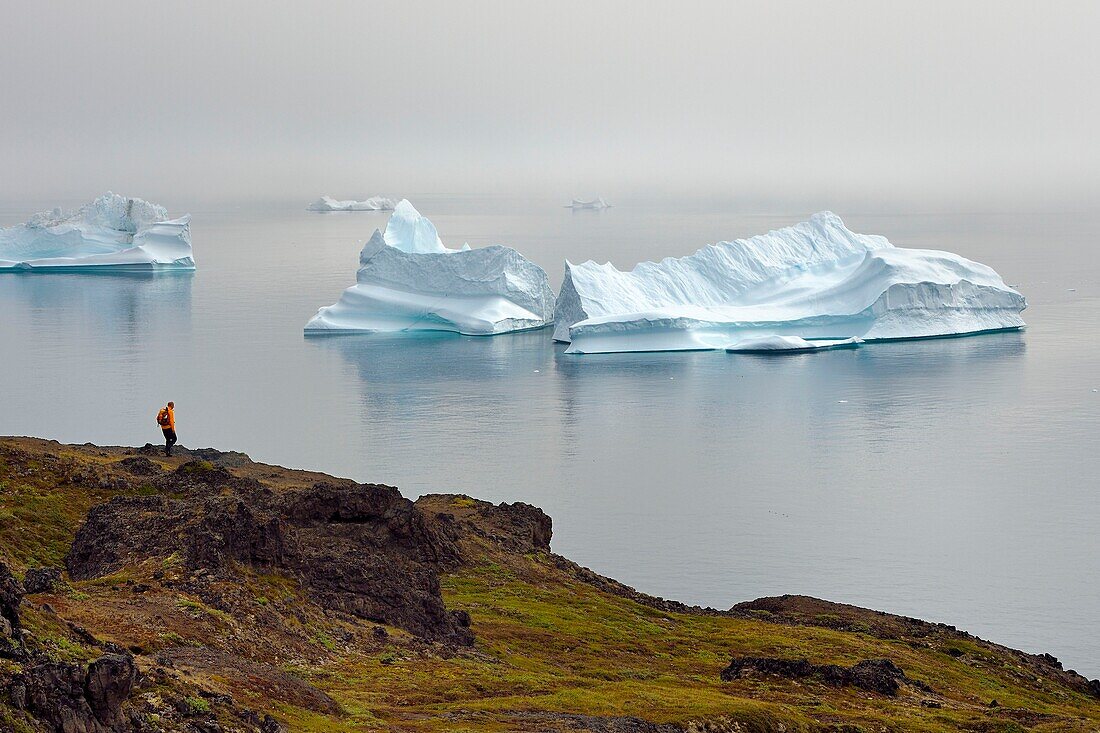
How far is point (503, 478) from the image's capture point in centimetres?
3784

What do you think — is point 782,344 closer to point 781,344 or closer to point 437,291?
point 781,344

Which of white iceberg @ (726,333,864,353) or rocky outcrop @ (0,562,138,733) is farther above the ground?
A: rocky outcrop @ (0,562,138,733)

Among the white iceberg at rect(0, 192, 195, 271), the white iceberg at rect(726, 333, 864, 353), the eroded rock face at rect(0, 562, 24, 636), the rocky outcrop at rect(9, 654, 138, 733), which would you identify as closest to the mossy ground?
the rocky outcrop at rect(9, 654, 138, 733)

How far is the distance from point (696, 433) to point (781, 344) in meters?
16.8

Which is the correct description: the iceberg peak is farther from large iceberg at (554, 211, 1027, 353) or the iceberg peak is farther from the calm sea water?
large iceberg at (554, 211, 1027, 353)

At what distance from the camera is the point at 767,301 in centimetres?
6481

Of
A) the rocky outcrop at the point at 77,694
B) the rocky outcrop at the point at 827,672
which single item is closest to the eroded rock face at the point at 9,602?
the rocky outcrop at the point at 77,694

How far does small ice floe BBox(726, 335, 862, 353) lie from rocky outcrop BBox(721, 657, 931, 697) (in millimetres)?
41599

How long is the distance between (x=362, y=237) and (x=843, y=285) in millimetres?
82835

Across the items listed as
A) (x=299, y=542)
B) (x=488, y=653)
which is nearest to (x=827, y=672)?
(x=488, y=653)

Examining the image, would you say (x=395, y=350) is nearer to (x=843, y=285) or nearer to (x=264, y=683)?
(x=843, y=285)

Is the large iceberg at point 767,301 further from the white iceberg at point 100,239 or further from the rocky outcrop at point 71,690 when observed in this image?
the rocky outcrop at point 71,690

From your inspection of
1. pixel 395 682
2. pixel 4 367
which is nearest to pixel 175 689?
pixel 395 682

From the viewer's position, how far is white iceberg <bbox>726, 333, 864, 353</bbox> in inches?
2368
